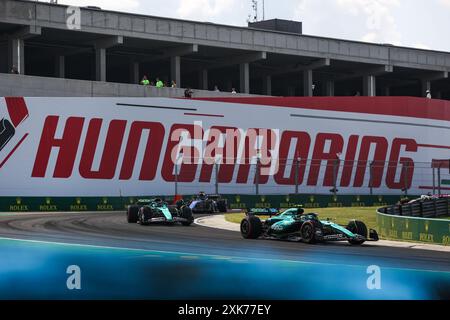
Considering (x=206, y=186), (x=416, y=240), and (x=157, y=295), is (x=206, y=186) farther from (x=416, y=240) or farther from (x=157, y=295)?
(x=157, y=295)

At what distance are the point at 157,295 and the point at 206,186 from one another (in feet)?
87.9

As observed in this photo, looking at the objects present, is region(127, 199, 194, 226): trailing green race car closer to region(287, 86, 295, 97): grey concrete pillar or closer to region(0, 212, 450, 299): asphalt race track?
region(0, 212, 450, 299): asphalt race track

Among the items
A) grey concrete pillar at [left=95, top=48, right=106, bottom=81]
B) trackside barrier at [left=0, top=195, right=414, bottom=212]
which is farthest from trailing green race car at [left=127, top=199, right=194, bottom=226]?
grey concrete pillar at [left=95, top=48, right=106, bottom=81]

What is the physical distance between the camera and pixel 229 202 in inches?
1415

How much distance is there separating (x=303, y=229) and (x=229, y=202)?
1855 centimetres

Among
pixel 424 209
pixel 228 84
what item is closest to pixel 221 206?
pixel 424 209

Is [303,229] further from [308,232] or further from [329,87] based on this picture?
[329,87]

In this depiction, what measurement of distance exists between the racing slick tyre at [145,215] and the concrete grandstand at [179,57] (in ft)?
51.8

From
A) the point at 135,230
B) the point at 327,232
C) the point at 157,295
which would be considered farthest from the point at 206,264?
the point at 135,230

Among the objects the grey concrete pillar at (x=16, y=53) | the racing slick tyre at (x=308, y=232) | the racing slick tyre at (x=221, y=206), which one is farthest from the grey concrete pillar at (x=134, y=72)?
the racing slick tyre at (x=308, y=232)

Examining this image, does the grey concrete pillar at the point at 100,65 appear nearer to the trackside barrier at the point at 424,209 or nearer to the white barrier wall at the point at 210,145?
the white barrier wall at the point at 210,145

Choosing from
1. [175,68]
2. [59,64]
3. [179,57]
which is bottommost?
[175,68]

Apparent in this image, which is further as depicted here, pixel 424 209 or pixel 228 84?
pixel 228 84

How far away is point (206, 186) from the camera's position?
118 ft
